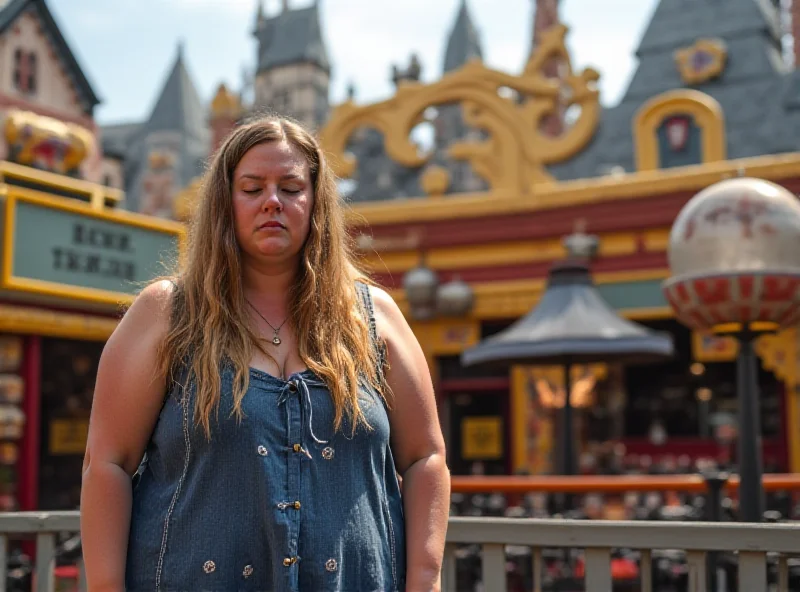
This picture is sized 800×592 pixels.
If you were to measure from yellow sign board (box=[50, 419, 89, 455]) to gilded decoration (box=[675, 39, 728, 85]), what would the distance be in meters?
11.9

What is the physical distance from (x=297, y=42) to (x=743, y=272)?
130 ft

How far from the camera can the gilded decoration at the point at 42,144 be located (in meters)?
9.30

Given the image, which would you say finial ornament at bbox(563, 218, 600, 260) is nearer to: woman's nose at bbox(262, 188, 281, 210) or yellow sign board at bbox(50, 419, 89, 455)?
yellow sign board at bbox(50, 419, 89, 455)

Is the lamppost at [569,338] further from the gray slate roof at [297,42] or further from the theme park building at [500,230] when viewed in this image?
the gray slate roof at [297,42]

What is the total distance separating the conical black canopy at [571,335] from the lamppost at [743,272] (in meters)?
3.29

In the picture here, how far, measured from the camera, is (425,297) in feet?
44.7

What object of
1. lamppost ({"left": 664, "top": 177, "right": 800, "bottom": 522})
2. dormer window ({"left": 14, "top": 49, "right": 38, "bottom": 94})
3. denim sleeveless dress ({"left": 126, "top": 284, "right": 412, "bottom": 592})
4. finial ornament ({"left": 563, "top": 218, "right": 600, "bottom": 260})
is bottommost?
denim sleeveless dress ({"left": 126, "top": 284, "right": 412, "bottom": 592})

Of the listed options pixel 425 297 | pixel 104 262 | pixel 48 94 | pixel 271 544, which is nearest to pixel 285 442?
pixel 271 544

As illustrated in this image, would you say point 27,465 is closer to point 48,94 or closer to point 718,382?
point 48,94

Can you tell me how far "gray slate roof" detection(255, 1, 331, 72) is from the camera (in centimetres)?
4162

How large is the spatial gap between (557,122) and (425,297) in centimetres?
1721

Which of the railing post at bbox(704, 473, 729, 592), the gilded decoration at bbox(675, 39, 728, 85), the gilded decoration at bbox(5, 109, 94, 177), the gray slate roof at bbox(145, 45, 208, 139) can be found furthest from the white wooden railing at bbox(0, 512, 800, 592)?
the gray slate roof at bbox(145, 45, 208, 139)

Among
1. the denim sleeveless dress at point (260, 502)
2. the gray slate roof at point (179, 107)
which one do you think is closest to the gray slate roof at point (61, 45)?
the denim sleeveless dress at point (260, 502)

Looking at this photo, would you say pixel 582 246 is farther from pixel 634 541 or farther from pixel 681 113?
pixel 634 541
